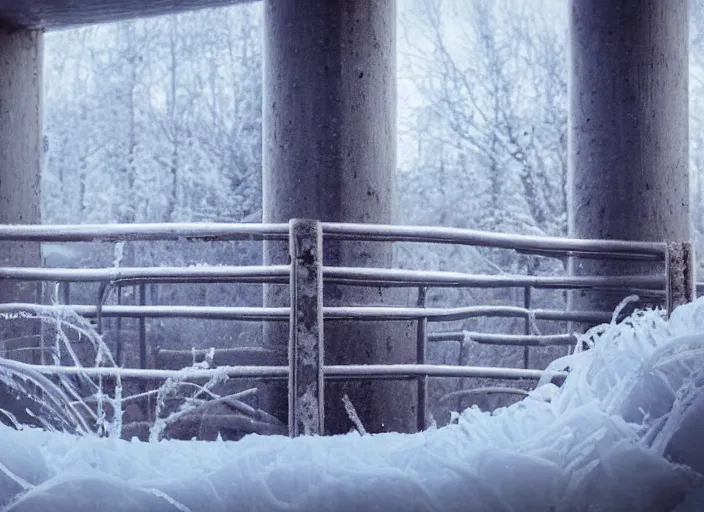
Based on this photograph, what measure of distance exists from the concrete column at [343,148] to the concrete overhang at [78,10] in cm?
79

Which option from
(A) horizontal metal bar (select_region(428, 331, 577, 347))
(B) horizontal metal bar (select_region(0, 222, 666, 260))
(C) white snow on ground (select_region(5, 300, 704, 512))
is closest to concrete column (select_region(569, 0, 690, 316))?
(A) horizontal metal bar (select_region(428, 331, 577, 347))

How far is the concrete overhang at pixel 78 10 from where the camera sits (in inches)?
117

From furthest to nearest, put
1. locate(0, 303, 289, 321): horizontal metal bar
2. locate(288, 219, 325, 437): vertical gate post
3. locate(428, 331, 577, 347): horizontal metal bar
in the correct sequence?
locate(428, 331, 577, 347): horizontal metal bar → locate(0, 303, 289, 321): horizontal metal bar → locate(288, 219, 325, 437): vertical gate post

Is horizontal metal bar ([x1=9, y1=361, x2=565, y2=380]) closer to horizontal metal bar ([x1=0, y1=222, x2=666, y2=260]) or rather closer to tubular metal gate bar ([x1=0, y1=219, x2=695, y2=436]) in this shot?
tubular metal gate bar ([x1=0, y1=219, x2=695, y2=436])

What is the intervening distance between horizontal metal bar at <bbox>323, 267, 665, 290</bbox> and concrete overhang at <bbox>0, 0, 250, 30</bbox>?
1500 millimetres

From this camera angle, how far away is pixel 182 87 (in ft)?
23.2

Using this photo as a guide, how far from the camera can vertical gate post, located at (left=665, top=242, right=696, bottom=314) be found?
2242mm

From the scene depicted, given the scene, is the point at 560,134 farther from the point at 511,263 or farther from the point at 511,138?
the point at 511,263

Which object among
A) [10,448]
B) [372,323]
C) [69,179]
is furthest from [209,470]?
[69,179]

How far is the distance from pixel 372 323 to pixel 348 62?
0.77 m

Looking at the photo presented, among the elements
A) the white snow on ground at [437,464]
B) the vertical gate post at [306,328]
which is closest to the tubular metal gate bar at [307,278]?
the vertical gate post at [306,328]

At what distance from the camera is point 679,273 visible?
226 centimetres

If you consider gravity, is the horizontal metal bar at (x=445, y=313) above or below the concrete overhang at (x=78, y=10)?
below

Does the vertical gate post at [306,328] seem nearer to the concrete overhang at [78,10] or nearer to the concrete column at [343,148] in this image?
the concrete column at [343,148]
